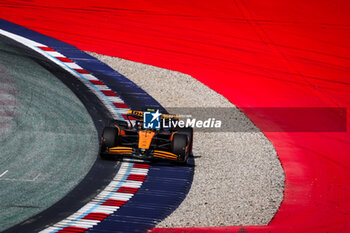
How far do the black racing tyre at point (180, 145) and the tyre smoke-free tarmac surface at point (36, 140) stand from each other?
80.7 inches

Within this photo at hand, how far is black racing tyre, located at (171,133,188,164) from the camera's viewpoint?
15.3 m

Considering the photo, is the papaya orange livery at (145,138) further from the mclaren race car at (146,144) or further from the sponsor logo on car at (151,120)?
the sponsor logo on car at (151,120)

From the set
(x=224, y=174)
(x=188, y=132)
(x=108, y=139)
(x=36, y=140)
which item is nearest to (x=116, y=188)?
(x=108, y=139)

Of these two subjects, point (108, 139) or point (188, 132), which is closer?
point (108, 139)

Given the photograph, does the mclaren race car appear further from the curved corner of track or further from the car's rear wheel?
the curved corner of track

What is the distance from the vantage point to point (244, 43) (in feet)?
89.1

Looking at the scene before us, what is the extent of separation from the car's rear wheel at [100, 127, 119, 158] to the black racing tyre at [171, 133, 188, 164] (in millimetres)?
1406

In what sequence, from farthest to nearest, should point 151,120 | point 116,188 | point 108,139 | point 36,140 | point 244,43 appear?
1. point 244,43
2. point 36,140
3. point 151,120
4. point 108,139
5. point 116,188

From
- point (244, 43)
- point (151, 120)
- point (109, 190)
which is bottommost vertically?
point (109, 190)

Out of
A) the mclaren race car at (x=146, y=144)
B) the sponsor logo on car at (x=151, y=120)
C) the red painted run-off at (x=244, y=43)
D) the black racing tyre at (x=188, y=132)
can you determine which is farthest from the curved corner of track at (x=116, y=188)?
the red painted run-off at (x=244, y=43)

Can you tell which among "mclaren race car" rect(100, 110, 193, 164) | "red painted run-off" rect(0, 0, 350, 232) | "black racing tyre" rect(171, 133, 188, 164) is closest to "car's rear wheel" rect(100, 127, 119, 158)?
"mclaren race car" rect(100, 110, 193, 164)

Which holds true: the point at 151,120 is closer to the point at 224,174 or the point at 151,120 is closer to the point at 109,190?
the point at 224,174

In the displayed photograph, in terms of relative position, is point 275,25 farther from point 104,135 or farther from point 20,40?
point 104,135

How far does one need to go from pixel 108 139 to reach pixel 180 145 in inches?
68.8
